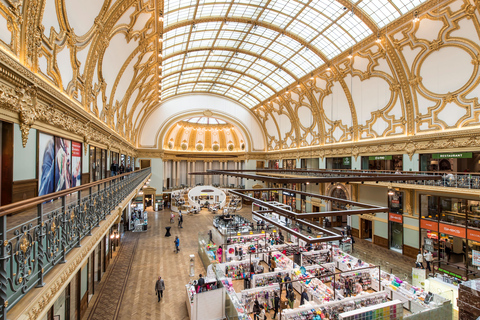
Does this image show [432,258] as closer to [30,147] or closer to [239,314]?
[239,314]

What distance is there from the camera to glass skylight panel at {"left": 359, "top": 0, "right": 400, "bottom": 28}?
13.9 m

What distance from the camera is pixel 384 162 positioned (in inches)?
722

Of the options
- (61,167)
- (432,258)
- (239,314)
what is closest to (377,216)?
(432,258)

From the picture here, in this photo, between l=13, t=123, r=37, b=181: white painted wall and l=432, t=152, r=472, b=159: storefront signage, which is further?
l=432, t=152, r=472, b=159: storefront signage

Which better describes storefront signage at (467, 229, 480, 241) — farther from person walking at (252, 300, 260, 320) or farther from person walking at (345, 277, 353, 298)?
person walking at (252, 300, 260, 320)

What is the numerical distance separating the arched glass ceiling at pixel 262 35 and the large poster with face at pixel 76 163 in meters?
10.9

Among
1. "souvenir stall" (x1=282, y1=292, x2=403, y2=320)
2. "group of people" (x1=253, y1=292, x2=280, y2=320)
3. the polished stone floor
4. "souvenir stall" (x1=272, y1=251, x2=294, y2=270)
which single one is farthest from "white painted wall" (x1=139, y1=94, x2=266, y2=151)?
"souvenir stall" (x1=282, y1=292, x2=403, y2=320)

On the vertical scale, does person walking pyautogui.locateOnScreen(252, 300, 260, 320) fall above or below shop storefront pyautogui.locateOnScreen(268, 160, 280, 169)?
below

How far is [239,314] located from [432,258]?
12441mm

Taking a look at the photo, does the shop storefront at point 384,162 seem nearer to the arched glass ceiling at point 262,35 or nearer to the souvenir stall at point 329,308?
the arched glass ceiling at point 262,35

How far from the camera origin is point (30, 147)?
5.72 meters

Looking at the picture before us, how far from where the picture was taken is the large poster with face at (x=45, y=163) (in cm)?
627

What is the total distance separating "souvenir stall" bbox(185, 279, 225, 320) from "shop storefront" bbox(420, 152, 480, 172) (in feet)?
45.3

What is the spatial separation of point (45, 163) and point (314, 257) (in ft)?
46.3
